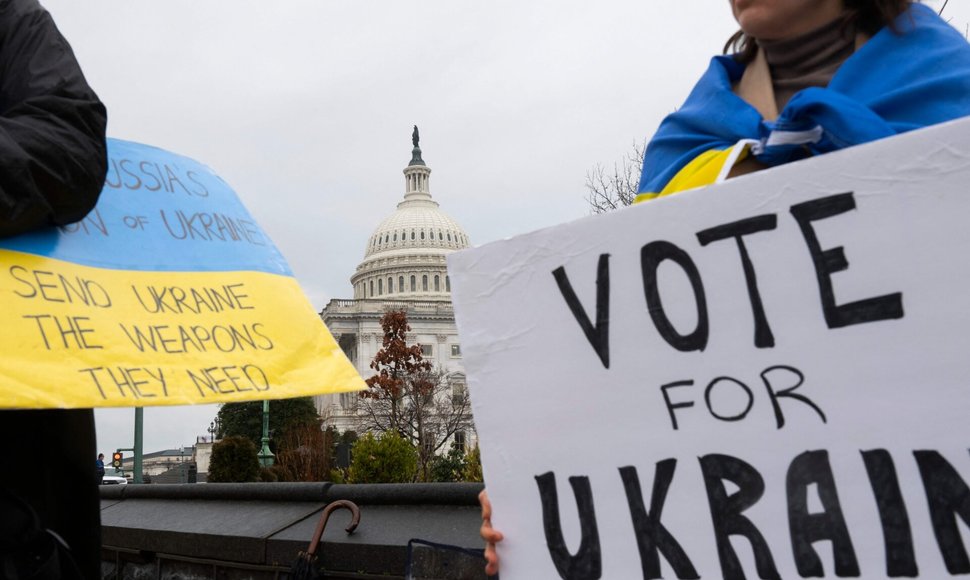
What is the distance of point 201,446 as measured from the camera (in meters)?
60.8

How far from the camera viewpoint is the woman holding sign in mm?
1500

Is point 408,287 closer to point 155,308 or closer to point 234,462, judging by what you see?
point 234,462

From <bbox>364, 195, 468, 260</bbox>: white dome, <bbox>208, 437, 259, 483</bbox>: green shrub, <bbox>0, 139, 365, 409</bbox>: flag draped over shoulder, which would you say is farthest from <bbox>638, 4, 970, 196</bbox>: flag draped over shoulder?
<bbox>364, 195, 468, 260</bbox>: white dome

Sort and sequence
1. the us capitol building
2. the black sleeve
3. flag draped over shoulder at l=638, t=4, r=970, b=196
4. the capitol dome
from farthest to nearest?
the capitol dome < the us capitol building < the black sleeve < flag draped over shoulder at l=638, t=4, r=970, b=196

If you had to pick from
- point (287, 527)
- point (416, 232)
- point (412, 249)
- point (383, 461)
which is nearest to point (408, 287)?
point (412, 249)

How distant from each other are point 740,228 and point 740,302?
0.10 m

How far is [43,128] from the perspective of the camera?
5.52 feet

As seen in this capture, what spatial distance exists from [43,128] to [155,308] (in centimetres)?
36

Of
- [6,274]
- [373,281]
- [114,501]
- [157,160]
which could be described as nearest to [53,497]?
[6,274]

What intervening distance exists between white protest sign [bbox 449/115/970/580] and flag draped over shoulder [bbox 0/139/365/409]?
0.46 meters

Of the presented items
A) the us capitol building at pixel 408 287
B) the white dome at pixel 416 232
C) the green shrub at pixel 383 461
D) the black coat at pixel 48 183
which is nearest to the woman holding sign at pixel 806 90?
the black coat at pixel 48 183

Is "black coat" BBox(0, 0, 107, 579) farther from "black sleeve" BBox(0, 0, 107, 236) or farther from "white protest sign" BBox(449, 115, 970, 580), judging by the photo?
"white protest sign" BBox(449, 115, 970, 580)

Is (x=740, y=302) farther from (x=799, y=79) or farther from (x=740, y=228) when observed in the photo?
(x=799, y=79)

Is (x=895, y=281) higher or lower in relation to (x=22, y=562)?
higher
